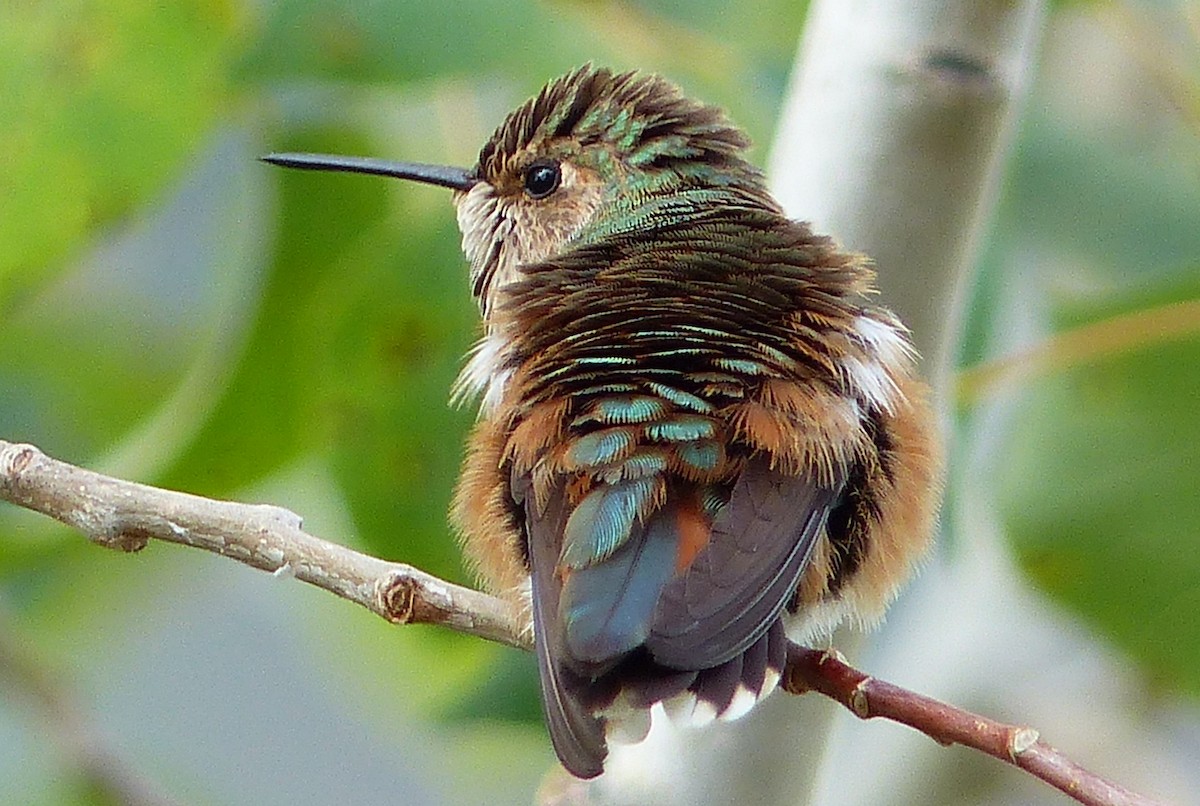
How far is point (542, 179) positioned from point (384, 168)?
238mm

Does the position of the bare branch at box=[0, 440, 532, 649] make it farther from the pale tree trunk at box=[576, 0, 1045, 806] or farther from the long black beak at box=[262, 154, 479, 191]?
the long black beak at box=[262, 154, 479, 191]

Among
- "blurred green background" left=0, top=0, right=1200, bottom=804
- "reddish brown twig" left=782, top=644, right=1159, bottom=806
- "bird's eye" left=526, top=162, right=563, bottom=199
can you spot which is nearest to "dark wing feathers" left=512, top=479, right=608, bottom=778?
"reddish brown twig" left=782, top=644, right=1159, bottom=806

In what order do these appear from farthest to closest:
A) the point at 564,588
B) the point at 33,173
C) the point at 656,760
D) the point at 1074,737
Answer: the point at 1074,737 < the point at 33,173 < the point at 656,760 < the point at 564,588

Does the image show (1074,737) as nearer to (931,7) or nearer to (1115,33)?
(1115,33)

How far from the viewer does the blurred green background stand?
8.22 feet

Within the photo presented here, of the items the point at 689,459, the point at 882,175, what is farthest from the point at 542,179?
the point at 689,459

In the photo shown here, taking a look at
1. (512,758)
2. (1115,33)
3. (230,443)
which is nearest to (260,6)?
(230,443)

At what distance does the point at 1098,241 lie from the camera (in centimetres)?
297

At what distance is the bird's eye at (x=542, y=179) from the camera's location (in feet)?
7.83

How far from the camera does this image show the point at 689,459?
1.59 m

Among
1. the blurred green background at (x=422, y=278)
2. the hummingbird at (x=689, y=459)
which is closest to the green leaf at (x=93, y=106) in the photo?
the blurred green background at (x=422, y=278)

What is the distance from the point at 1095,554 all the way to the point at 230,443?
134 cm

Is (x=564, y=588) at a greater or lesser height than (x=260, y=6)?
lesser

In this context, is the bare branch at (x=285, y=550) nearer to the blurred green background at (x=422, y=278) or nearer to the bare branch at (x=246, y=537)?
the bare branch at (x=246, y=537)
